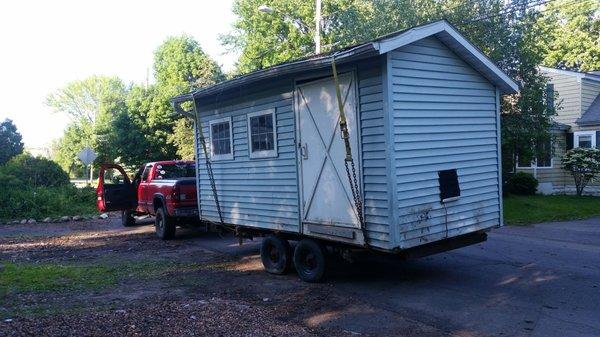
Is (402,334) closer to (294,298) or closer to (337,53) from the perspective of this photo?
(294,298)

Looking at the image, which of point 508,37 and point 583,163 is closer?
point 508,37

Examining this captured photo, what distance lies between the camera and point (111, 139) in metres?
35.5

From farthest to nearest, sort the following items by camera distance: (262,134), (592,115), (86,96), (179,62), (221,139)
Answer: (86,96) < (179,62) < (592,115) < (221,139) < (262,134)

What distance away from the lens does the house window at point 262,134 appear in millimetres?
9000

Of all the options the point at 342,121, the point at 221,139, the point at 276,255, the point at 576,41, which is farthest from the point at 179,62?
the point at 342,121

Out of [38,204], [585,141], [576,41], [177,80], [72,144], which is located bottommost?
[38,204]

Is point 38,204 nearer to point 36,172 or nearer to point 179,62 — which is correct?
point 36,172

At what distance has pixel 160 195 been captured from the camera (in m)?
13.5

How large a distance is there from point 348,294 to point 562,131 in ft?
61.9

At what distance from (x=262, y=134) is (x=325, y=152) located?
1.67m

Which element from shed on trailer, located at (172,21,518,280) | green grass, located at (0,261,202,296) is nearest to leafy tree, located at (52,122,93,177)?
green grass, located at (0,261,202,296)

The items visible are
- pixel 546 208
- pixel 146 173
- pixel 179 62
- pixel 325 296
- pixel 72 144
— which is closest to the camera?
pixel 325 296

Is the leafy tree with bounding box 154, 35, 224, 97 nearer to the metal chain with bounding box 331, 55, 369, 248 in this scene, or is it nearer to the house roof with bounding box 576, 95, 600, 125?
the house roof with bounding box 576, 95, 600, 125

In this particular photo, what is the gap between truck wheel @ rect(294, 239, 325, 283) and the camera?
26.2ft
